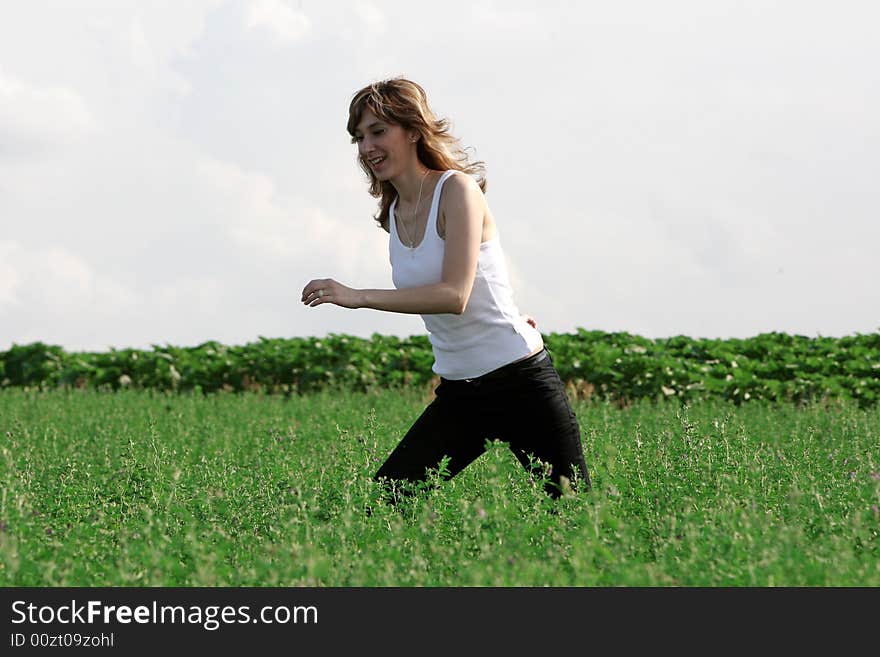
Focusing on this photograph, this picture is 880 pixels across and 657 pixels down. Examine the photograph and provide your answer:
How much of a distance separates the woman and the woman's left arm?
0.06m

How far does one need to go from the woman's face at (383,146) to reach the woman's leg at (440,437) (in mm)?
967

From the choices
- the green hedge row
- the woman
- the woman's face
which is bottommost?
the woman

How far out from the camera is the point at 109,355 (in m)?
15.0

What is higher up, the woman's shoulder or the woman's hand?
the woman's shoulder

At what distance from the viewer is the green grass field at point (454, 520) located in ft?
10.8

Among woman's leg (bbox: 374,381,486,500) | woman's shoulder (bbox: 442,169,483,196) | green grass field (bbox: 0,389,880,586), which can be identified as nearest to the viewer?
green grass field (bbox: 0,389,880,586)

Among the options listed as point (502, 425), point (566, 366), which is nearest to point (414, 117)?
point (502, 425)

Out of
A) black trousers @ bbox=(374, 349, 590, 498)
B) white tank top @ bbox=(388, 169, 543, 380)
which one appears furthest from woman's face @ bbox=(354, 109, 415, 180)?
black trousers @ bbox=(374, 349, 590, 498)

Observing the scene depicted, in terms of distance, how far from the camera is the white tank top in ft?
13.9

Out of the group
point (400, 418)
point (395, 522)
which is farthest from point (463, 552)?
point (400, 418)

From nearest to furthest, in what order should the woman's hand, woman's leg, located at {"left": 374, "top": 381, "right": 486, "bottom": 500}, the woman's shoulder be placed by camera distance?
the woman's hand → the woman's shoulder → woman's leg, located at {"left": 374, "top": 381, "right": 486, "bottom": 500}

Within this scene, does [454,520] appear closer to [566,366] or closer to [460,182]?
[460,182]

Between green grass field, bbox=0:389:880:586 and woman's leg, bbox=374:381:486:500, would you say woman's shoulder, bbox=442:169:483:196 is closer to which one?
woman's leg, bbox=374:381:486:500

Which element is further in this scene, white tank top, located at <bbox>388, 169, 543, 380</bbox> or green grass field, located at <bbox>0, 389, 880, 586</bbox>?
white tank top, located at <bbox>388, 169, 543, 380</bbox>
